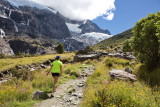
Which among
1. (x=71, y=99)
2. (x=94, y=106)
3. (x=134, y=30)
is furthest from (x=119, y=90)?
(x=134, y=30)

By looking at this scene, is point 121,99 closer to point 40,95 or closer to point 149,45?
A: point 40,95

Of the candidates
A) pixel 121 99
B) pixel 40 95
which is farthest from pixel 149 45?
pixel 40 95


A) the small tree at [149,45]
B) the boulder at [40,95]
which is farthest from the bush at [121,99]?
the small tree at [149,45]

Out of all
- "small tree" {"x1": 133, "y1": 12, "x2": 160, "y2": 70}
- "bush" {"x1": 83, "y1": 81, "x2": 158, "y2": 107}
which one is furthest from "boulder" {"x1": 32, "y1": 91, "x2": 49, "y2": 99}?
"small tree" {"x1": 133, "y1": 12, "x2": 160, "y2": 70}

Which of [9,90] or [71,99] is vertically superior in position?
[9,90]

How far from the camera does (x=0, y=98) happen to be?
7.82 metres

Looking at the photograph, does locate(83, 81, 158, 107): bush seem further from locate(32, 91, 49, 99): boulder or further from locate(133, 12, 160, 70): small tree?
locate(133, 12, 160, 70): small tree

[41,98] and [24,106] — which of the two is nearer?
[24,106]

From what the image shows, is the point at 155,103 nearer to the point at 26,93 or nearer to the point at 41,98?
the point at 41,98

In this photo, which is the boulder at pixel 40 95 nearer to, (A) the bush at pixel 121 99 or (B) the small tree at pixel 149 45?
(A) the bush at pixel 121 99

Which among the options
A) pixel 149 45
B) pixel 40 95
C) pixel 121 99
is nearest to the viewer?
pixel 121 99

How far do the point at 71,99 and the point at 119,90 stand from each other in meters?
3.14

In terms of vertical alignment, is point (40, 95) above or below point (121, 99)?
below

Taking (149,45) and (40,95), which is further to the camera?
(149,45)
